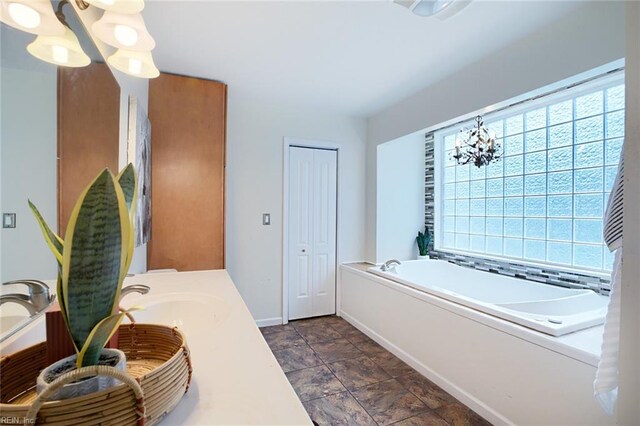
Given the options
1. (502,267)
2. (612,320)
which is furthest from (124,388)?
(502,267)

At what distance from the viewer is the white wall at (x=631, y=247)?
0.89 meters

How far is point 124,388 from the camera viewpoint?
44 cm

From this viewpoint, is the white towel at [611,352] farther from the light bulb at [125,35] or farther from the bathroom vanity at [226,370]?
the light bulb at [125,35]

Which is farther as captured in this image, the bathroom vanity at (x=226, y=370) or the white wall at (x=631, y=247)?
the white wall at (x=631, y=247)

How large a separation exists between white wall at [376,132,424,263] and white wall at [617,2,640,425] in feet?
8.08

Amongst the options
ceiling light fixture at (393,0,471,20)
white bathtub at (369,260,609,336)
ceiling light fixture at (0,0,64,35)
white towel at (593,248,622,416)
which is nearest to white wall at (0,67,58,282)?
ceiling light fixture at (0,0,64,35)

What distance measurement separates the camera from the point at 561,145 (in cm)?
248

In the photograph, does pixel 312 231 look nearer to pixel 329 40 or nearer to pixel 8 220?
pixel 329 40

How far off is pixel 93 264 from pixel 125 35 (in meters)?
1.24

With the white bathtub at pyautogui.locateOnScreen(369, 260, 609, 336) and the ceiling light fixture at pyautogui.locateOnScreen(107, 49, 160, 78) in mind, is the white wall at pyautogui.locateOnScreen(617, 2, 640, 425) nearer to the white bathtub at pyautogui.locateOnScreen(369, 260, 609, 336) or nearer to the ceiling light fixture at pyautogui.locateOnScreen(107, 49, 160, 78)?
the white bathtub at pyautogui.locateOnScreen(369, 260, 609, 336)

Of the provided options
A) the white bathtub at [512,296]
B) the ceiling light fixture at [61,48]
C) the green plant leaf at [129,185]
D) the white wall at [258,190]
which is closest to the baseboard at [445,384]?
the white bathtub at [512,296]

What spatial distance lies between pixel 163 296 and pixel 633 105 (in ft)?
6.27

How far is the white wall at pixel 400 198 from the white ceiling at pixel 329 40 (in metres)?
0.92

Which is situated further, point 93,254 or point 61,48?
point 61,48
